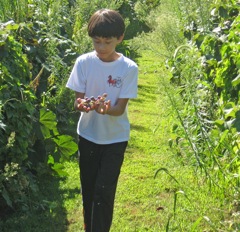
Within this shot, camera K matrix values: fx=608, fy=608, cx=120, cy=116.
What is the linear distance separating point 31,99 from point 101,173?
104cm

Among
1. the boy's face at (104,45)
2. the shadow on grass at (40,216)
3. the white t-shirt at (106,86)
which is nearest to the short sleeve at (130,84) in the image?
the white t-shirt at (106,86)

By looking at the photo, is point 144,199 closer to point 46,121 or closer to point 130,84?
point 46,121

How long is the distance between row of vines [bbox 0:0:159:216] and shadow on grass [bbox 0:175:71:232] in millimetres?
62

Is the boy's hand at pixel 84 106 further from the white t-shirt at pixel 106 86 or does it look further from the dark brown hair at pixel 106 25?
the dark brown hair at pixel 106 25

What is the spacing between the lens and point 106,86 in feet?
11.3

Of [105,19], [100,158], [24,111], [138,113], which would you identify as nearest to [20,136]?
[24,111]

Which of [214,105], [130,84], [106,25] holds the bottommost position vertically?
[214,105]

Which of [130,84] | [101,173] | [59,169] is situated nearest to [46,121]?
[59,169]

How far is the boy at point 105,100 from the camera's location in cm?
338

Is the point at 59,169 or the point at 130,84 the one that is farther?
the point at 59,169

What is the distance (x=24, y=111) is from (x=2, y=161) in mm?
367

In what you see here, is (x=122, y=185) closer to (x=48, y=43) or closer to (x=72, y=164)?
(x=72, y=164)

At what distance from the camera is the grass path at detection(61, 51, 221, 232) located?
4176mm

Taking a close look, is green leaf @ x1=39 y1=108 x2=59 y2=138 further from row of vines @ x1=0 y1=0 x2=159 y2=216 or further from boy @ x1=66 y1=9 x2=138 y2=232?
boy @ x1=66 y1=9 x2=138 y2=232
